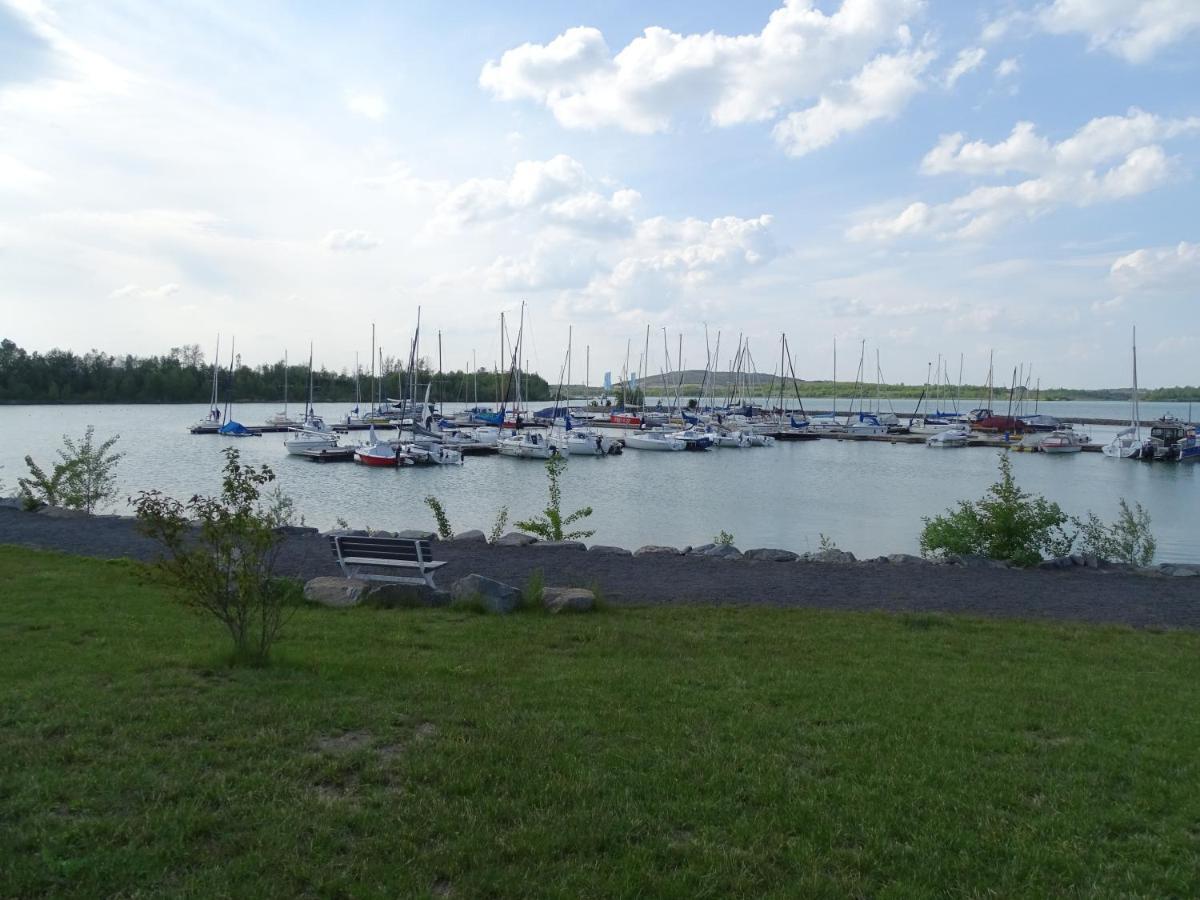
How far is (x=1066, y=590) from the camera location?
1140 cm

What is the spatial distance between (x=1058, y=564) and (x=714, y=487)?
2700cm

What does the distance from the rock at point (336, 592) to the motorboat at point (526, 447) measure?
43.5 metres

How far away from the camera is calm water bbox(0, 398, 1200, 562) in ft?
88.6

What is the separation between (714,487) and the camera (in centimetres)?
4047

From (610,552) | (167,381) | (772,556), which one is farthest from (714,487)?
(167,381)

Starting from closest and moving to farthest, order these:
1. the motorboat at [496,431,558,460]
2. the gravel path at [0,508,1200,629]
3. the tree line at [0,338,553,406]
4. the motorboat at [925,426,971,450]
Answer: the gravel path at [0,508,1200,629] < the motorboat at [496,431,558,460] < the motorboat at [925,426,971,450] < the tree line at [0,338,553,406]

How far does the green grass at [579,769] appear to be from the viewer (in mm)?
3539

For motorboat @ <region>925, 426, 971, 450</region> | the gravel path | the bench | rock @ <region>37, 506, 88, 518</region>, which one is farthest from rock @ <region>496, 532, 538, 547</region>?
motorboat @ <region>925, 426, 971, 450</region>

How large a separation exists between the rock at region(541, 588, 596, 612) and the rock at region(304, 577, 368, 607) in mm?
1872

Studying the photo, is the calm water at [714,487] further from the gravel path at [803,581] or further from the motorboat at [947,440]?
the gravel path at [803,581]

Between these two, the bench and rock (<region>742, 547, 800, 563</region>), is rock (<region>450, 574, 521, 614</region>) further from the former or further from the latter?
rock (<region>742, 547, 800, 563</region>)

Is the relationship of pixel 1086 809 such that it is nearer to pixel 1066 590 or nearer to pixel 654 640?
pixel 654 640

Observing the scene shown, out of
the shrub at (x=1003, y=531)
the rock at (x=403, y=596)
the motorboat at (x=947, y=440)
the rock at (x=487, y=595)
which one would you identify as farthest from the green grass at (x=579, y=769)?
the motorboat at (x=947, y=440)

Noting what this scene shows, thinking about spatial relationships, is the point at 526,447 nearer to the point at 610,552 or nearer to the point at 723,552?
the point at 723,552
